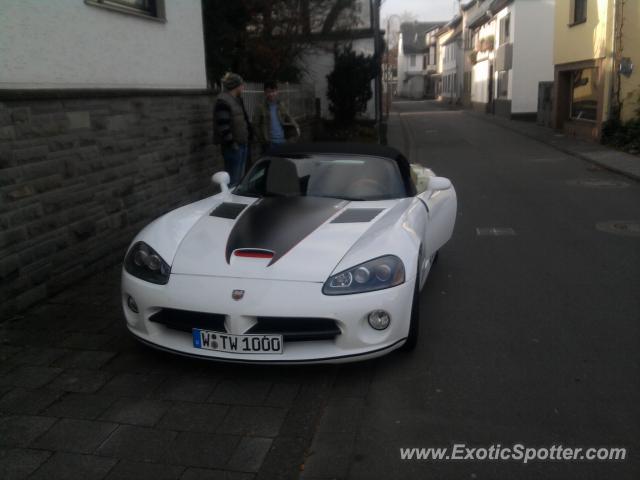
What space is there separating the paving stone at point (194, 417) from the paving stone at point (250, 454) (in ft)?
0.78

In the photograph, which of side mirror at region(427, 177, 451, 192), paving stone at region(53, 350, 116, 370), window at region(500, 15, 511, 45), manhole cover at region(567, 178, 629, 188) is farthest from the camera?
window at region(500, 15, 511, 45)

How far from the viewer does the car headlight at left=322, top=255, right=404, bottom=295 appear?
12.4 feet

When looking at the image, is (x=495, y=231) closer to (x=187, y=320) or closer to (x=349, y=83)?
(x=187, y=320)

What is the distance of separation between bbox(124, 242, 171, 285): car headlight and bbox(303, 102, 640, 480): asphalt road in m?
1.33

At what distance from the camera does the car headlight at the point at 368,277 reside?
3.79 m

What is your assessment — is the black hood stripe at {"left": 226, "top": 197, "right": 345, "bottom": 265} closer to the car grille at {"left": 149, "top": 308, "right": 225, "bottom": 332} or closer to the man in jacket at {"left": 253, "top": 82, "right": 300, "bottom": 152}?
the car grille at {"left": 149, "top": 308, "right": 225, "bottom": 332}

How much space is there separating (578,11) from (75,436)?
892 inches

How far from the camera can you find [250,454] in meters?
3.12

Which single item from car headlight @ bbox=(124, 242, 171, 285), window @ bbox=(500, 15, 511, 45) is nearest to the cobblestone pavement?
car headlight @ bbox=(124, 242, 171, 285)

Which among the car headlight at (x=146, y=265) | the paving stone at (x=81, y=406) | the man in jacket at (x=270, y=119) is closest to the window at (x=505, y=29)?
the man in jacket at (x=270, y=119)

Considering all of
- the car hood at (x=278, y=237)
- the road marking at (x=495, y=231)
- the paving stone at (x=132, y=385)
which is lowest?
the road marking at (x=495, y=231)

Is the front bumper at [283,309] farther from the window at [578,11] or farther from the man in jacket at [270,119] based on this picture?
the window at [578,11]

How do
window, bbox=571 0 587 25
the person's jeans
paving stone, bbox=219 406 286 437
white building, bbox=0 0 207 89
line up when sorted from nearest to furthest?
paving stone, bbox=219 406 286 437 → white building, bbox=0 0 207 89 → the person's jeans → window, bbox=571 0 587 25

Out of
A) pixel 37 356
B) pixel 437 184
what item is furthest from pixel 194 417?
pixel 437 184
